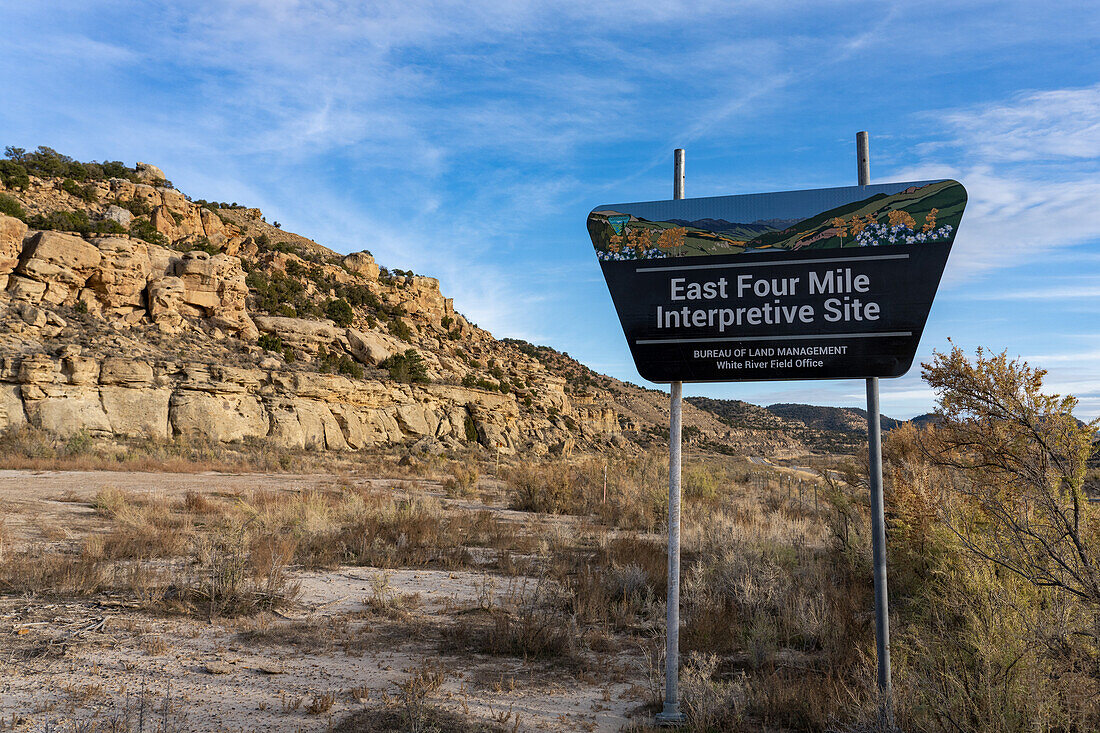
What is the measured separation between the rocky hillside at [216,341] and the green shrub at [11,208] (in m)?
0.09

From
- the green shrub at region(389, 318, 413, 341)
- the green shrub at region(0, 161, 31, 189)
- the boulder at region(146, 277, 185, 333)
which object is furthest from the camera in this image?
the green shrub at region(389, 318, 413, 341)

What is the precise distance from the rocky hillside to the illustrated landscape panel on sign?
26.8 metres

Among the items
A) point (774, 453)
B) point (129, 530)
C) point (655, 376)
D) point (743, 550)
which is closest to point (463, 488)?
point (129, 530)

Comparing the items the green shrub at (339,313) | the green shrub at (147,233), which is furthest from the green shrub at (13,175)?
the green shrub at (339,313)

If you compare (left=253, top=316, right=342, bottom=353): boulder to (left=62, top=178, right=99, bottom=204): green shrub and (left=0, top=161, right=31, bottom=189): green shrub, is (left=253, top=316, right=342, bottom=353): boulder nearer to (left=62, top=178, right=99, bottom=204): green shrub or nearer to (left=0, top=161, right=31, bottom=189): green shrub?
(left=62, top=178, right=99, bottom=204): green shrub

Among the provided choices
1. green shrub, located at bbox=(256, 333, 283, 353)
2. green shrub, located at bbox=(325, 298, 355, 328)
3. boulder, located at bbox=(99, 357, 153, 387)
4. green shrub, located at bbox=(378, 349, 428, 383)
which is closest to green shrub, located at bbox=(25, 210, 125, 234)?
green shrub, located at bbox=(256, 333, 283, 353)

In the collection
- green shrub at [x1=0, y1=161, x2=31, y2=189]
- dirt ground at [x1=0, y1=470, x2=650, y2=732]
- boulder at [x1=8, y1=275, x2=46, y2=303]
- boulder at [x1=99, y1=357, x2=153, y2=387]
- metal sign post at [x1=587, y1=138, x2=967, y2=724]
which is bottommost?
dirt ground at [x1=0, y1=470, x2=650, y2=732]

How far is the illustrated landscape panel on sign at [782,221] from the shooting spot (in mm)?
3664

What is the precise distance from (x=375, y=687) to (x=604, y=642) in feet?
6.66

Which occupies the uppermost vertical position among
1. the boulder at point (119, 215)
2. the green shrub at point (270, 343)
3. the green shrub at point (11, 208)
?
the boulder at point (119, 215)

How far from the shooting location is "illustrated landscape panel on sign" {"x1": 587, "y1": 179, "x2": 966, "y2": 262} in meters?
3.66

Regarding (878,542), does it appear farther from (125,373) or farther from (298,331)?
(298,331)

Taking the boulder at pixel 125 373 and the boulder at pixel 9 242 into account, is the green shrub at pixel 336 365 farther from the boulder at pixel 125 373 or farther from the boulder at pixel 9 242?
the boulder at pixel 9 242

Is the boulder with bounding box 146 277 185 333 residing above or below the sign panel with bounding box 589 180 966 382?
above
